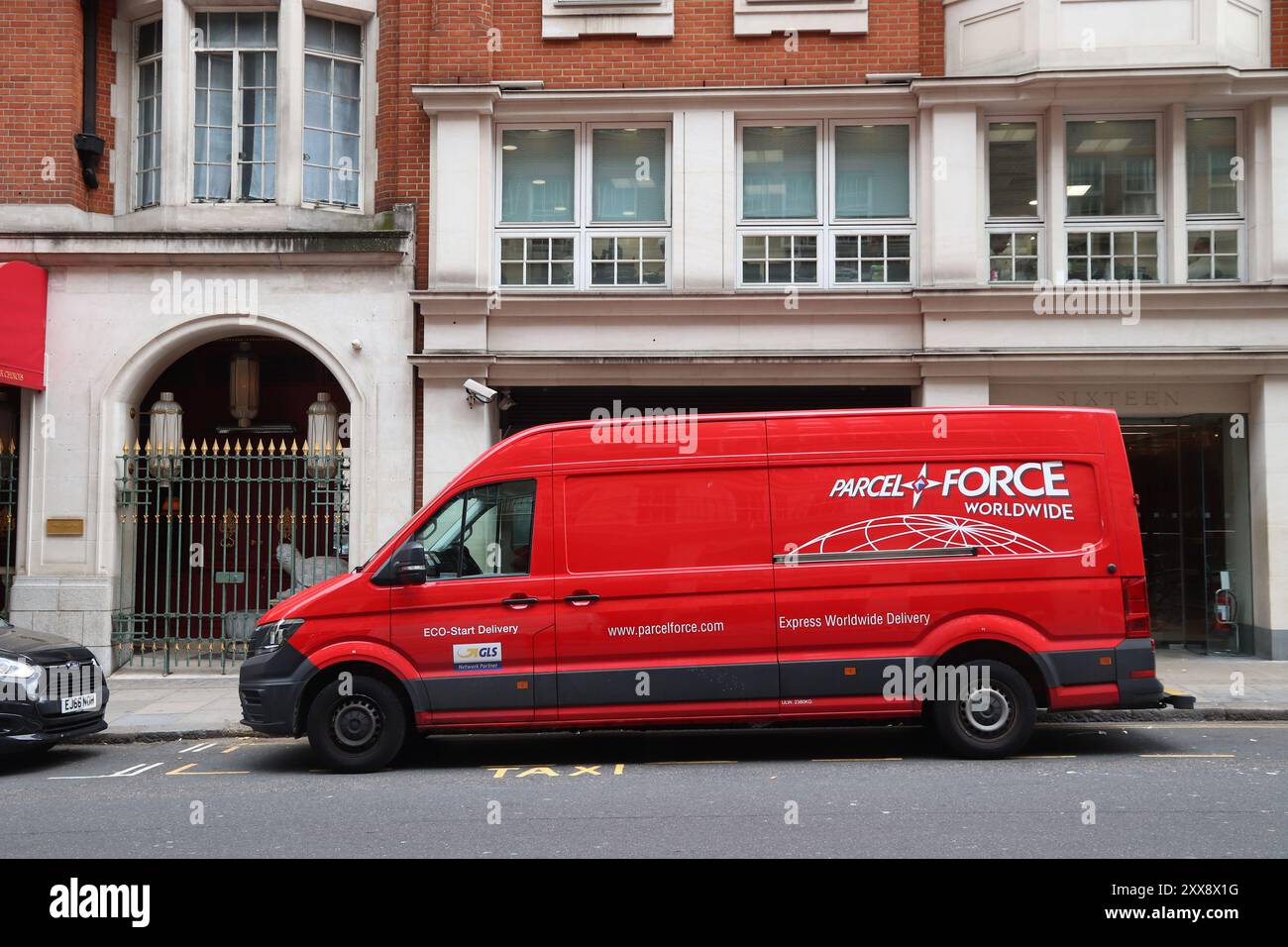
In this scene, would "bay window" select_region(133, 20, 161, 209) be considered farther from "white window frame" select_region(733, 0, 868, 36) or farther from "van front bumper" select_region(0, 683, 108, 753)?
"van front bumper" select_region(0, 683, 108, 753)

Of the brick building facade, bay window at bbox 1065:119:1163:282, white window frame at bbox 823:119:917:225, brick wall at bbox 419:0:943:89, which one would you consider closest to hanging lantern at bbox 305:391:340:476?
the brick building facade

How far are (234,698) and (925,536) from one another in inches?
303

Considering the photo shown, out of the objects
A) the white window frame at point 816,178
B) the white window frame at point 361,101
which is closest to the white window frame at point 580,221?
the white window frame at point 816,178

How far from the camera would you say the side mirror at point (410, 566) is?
825 cm

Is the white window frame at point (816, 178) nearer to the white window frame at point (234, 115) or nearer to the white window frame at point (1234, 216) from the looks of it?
the white window frame at point (1234, 216)

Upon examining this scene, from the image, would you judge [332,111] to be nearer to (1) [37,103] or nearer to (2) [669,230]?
(1) [37,103]

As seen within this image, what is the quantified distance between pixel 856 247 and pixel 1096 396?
351cm

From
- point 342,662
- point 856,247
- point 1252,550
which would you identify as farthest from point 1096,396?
point 342,662

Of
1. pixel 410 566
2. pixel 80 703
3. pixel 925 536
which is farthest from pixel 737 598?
pixel 80 703

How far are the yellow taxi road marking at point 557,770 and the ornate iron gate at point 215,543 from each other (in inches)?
218

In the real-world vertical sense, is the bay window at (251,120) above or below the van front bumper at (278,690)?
above

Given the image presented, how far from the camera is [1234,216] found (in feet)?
44.5

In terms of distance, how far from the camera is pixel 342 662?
8258 millimetres

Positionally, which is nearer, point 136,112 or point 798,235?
point 798,235
